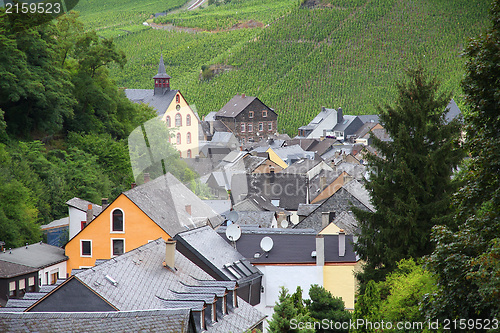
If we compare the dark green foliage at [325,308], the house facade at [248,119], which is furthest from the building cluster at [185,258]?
the house facade at [248,119]

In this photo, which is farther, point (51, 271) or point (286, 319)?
point (51, 271)

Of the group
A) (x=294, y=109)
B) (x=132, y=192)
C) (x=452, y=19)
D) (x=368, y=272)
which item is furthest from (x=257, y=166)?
(x=452, y=19)

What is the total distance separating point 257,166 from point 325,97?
66.8m

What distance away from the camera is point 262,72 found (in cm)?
13300

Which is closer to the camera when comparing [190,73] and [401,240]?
[401,240]

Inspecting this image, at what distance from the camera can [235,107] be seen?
338ft

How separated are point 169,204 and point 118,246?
3.13 m

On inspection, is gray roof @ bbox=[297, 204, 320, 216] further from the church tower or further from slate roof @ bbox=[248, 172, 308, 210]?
the church tower

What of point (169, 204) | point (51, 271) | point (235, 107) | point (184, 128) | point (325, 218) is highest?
point (235, 107)

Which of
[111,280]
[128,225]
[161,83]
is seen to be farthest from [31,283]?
[161,83]

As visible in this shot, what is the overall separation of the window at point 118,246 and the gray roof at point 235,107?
73.9 meters

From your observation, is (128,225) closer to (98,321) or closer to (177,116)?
(98,321)

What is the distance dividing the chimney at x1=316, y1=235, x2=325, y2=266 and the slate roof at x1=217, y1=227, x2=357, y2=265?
26 cm

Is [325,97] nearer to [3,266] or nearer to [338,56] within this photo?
[338,56]
